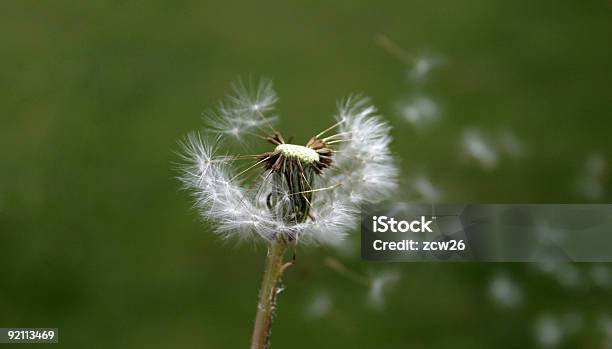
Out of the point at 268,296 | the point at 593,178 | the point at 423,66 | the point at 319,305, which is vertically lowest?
the point at 268,296

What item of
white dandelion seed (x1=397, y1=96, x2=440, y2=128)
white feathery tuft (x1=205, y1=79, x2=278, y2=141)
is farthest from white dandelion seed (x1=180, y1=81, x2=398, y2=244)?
white dandelion seed (x1=397, y1=96, x2=440, y2=128)

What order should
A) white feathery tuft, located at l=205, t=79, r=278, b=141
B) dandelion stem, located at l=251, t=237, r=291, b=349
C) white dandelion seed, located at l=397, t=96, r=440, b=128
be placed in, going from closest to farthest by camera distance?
dandelion stem, located at l=251, t=237, r=291, b=349, white feathery tuft, located at l=205, t=79, r=278, b=141, white dandelion seed, located at l=397, t=96, r=440, b=128

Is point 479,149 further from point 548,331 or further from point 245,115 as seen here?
point 245,115

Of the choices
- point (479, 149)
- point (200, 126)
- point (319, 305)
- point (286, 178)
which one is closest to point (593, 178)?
point (479, 149)

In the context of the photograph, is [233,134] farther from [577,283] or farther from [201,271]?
[577,283]

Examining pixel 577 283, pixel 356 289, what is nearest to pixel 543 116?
pixel 577 283

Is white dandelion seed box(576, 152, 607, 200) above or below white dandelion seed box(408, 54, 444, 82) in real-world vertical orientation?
below

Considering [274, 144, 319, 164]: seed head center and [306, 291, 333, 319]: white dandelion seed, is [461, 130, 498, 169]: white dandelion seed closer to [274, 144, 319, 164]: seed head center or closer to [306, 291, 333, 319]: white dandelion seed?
[306, 291, 333, 319]: white dandelion seed
